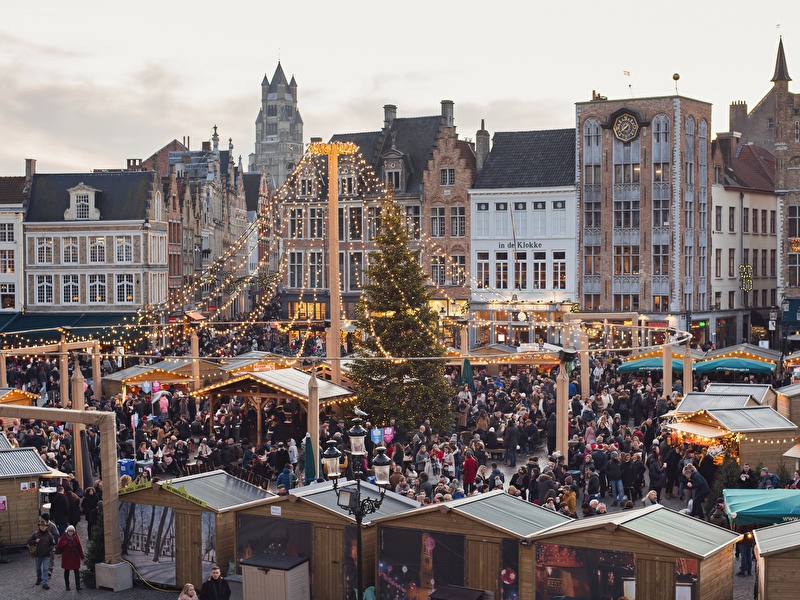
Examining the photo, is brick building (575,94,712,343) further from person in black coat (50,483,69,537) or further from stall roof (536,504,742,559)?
stall roof (536,504,742,559)

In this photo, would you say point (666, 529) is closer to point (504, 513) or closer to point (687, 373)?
point (504, 513)

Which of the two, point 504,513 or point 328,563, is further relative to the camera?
point 328,563

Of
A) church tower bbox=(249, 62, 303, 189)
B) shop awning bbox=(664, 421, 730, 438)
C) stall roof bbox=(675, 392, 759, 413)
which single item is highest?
church tower bbox=(249, 62, 303, 189)

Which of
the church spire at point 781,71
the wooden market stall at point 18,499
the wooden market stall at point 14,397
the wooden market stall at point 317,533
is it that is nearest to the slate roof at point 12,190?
the wooden market stall at point 14,397

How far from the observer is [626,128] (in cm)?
5366

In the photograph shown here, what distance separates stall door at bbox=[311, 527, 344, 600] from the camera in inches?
669

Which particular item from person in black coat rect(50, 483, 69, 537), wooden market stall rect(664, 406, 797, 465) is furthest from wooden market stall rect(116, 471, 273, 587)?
wooden market stall rect(664, 406, 797, 465)

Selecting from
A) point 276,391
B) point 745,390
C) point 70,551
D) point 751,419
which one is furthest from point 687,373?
point 70,551

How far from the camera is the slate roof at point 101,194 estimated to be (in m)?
57.3

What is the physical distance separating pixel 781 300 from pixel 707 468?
116ft

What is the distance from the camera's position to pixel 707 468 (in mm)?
22719

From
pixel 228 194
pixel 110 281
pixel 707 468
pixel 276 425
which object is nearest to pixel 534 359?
pixel 276 425

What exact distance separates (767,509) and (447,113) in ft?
149

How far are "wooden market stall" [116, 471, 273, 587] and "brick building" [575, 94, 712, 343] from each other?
37.3 meters
